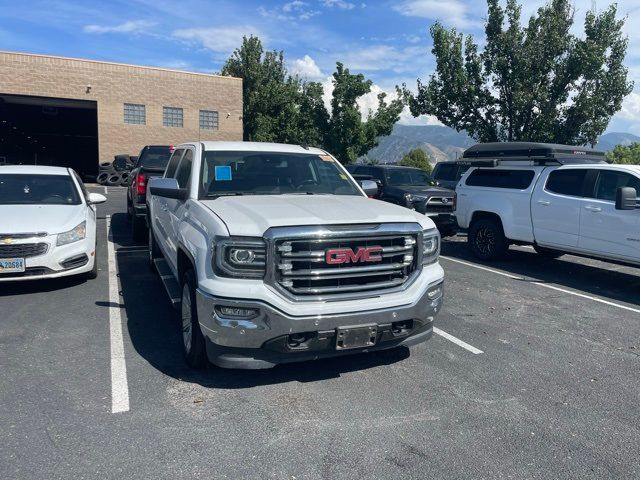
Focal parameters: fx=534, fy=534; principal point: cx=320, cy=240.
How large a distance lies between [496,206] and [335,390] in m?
6.76

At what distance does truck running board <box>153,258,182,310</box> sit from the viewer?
199 inches

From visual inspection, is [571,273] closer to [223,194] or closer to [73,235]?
[223,194]

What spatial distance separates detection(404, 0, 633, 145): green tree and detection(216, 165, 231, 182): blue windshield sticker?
64.1 feet

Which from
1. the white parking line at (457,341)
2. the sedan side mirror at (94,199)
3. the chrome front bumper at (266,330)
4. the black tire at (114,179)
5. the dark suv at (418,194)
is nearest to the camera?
the chrome front bumper at (266,330)

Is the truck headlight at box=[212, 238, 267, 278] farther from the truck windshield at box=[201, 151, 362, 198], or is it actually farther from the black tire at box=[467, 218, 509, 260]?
the black tire at box=[467, 218, 509, 260]

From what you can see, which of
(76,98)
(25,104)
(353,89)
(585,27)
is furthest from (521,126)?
(25,104)

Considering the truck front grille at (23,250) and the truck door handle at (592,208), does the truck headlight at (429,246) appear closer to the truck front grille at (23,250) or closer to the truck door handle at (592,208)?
the truck front grille at (23,250)

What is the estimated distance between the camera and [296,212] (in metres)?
4.20

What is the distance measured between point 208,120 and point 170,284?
29.1 meters

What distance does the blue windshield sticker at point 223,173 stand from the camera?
17.2 ft

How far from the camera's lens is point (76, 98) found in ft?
97.1

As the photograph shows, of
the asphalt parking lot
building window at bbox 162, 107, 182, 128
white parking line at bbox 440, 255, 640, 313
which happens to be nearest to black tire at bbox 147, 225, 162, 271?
the asphalt parking lot

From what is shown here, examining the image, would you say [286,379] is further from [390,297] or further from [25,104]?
[25,104]

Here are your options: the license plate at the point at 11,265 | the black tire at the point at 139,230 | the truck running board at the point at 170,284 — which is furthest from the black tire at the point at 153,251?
the black tire at the point at 139,230
